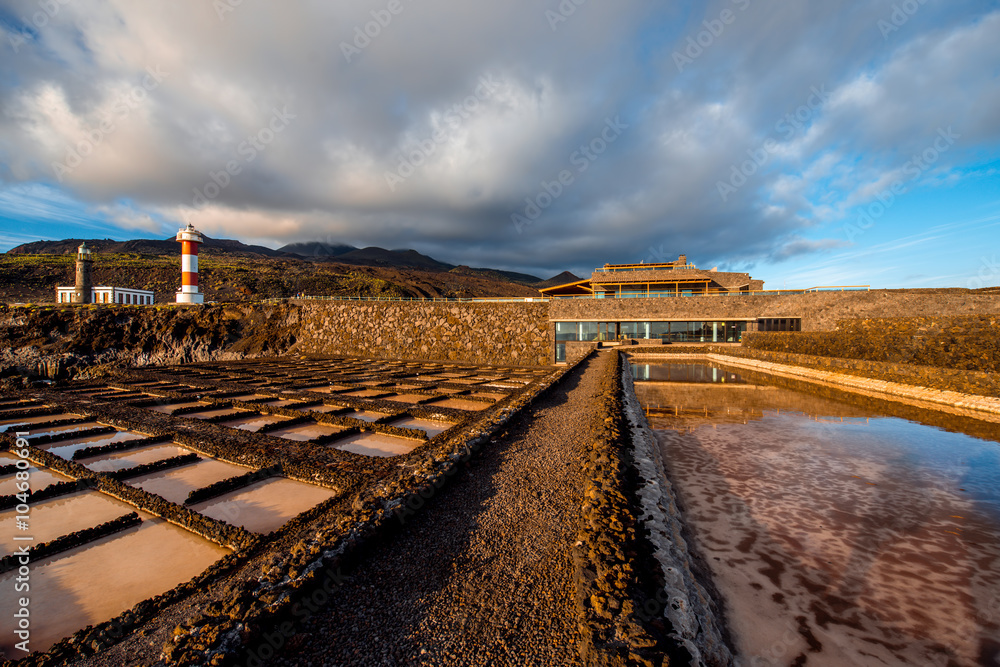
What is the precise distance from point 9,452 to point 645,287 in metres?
34.4

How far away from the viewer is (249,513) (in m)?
4.64

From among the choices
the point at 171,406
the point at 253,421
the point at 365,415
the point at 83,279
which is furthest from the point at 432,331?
the point at 83,279

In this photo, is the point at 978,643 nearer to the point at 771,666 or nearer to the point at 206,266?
the point at 771,666

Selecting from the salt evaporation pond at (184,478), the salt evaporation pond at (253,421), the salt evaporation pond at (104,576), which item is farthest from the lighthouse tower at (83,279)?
the salt evaporation pond at (104,576)

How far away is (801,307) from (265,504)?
3145cm

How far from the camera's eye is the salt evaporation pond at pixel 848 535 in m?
2.95

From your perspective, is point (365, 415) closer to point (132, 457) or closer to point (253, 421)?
point (253, 421)

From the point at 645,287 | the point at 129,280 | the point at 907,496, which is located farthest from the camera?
the point at 129,280

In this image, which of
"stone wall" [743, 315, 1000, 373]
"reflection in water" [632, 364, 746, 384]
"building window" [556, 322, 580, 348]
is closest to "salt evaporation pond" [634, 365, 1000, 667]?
"stone wall" [743, 315, 1000, 373]

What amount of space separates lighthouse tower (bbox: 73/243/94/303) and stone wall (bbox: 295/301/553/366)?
31273 mm

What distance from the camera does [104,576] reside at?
3.49m

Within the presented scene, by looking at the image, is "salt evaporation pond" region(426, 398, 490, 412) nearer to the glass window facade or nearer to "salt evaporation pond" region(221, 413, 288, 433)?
"salt evaporation pond" region(221, 413, 288, 433)

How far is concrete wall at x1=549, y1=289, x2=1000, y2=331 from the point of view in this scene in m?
22.0

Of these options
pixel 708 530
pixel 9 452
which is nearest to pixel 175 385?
pixel 9 452
